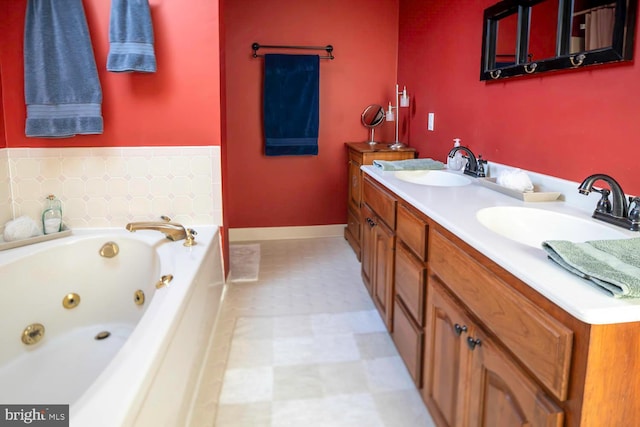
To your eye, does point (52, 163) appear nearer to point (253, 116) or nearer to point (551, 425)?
point (253, 116)

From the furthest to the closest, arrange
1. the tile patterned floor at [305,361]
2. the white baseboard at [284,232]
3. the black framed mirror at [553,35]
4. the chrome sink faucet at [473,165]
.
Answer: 1. the white baseboard at [284,232]
2. the chrome sink faucet at [473,165]
3. the tile patterned floor at [305,361]
4. the black framed mirror at [553,35]

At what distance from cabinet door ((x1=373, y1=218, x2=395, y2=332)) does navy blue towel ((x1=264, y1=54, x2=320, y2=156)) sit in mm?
1693

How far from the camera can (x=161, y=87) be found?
2568mm

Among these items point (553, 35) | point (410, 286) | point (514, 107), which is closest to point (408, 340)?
point (410, 286)

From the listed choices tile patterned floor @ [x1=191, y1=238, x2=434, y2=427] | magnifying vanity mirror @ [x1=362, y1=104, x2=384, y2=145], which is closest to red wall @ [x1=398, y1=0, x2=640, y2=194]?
magnifying vanity mirror @ [x1=362, y1=104, x2=384, y2=145]

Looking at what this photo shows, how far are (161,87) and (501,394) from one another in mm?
2240

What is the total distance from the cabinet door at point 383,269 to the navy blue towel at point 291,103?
1.69 metres

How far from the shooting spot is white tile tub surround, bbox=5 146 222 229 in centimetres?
253

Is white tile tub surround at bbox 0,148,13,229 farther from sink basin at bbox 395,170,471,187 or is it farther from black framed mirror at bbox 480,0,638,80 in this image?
black framed mirror at bbox 480,0,638,80

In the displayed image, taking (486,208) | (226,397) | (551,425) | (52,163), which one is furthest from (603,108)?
(52,163)

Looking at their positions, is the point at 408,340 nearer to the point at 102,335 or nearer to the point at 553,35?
the point at 553,35

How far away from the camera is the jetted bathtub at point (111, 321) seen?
50.7 inches

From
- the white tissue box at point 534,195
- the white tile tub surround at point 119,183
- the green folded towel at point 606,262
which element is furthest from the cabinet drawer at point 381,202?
the green folded towel at point 606,262

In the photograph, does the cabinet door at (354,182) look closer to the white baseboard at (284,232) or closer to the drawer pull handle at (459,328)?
the white baseboard at (284,232)
